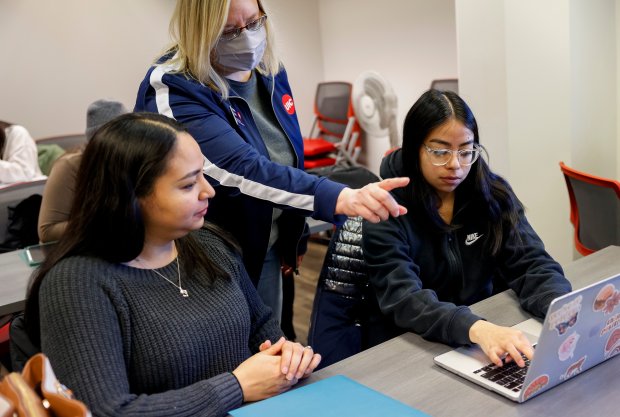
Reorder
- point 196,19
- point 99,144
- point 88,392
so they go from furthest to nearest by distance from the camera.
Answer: point 196,19 < point 99,144 < point 88,392

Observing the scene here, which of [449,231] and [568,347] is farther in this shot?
[449,231]

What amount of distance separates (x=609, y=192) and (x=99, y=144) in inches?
74.6

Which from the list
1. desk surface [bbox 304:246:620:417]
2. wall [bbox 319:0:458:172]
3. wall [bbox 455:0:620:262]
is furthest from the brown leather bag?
wall [bbox 319:0:458:172]

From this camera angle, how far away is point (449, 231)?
5.45ft

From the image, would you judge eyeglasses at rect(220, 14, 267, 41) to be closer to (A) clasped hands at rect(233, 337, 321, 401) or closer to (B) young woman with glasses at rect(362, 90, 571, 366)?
(B) young woman with glasses at rect(362, 90, 571, 366)

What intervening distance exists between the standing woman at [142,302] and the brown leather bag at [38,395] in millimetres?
226

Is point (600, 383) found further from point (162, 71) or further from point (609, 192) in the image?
point (609, 192)

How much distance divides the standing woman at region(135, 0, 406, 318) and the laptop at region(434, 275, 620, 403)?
0.35 metres

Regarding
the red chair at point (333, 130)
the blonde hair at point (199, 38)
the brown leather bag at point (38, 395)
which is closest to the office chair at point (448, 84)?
the red chair at point (333, 130)

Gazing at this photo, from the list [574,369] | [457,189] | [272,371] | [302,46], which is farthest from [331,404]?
[302,46]

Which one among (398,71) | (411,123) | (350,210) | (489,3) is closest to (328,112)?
(398,71)

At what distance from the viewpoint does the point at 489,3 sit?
300cm

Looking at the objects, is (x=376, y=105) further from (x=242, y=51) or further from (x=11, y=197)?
(x=242, y=51)

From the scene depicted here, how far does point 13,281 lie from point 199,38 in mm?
1133
